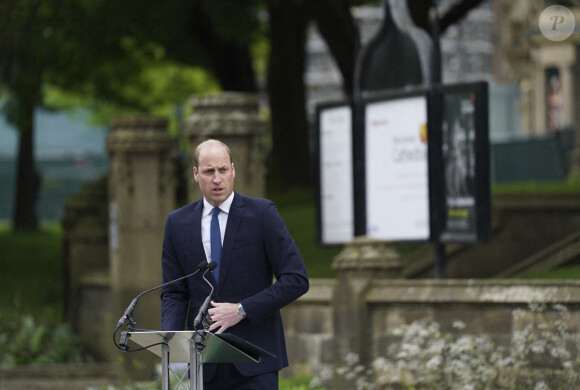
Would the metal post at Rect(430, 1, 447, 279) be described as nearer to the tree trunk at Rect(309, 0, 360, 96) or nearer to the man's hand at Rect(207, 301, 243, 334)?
the man's hand at Rect(207, 301, 243, 334)

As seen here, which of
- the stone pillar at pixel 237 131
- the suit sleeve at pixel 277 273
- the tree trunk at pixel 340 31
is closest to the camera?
the suit sleeve at pixel 277 273

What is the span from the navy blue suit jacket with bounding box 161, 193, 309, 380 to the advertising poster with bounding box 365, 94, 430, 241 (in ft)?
25.3

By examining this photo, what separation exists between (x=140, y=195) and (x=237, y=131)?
104 inches

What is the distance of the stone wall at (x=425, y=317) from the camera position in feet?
35.0

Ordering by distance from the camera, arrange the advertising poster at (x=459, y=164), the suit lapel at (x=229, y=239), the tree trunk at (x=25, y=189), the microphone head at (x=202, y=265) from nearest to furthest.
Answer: the microphone head at (x=202, y=265), the suit lapel at (x=229, y=239), the advertising poster at (x=459, y=164), the tree trunk at (x=25, y=189)

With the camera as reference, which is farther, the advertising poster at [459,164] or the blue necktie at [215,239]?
the advertising poster at [459,164]

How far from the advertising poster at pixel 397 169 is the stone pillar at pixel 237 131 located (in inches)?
53.3

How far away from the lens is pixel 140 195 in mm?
15688

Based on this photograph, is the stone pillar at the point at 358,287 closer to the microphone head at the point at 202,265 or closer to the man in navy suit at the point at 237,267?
the man in navy suit at the point at 237,267

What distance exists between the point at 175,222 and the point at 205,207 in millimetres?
152

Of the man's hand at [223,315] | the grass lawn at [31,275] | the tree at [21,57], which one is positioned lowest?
the grass lawn at [31,275]

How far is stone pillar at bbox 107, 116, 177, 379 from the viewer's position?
1557 cm

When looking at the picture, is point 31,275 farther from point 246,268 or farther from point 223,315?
point 223,315

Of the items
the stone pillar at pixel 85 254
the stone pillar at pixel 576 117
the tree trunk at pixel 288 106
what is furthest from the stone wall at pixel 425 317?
the stone pillar at pixel 576 117
